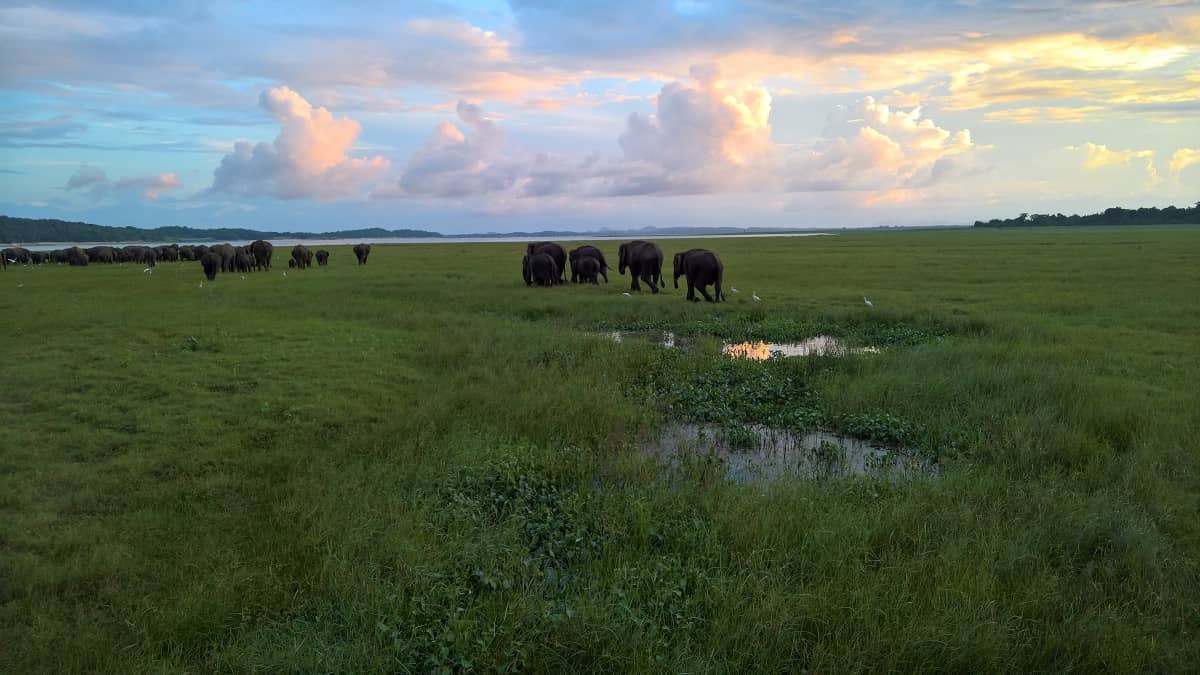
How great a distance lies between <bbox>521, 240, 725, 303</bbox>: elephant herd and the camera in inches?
736

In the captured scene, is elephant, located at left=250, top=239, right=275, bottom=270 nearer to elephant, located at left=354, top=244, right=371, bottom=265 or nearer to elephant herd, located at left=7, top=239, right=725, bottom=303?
elephant herd, located at left=7, top=239, right=725, bottom=303

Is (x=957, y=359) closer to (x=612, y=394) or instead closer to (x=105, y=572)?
(x=612, y=394)

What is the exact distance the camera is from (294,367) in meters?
10.5

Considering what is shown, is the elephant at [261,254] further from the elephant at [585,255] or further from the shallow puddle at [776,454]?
the shallow puddle at [776,454]

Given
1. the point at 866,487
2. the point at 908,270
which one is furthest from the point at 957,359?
the point at 908,270

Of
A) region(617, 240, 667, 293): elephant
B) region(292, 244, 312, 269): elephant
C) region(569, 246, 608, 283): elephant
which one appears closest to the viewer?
region(617, 240, 667, 293): elephant

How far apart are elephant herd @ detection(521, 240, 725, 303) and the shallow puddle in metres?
10.6

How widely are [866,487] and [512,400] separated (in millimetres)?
4662

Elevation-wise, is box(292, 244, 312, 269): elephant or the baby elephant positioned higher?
box(292, 244, 312, 269): elephant

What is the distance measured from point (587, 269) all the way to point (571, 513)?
19380 millimetres

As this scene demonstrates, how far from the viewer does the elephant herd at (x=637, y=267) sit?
61.3 ft

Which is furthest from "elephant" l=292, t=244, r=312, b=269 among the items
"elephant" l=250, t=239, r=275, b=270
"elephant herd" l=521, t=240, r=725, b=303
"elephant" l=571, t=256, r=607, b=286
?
"elephant" l=571, t=256, r=607, b=286

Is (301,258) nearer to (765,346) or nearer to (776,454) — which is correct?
(765,346)

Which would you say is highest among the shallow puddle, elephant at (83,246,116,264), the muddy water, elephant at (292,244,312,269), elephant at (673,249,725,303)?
elephant at (83,246,116,264)
